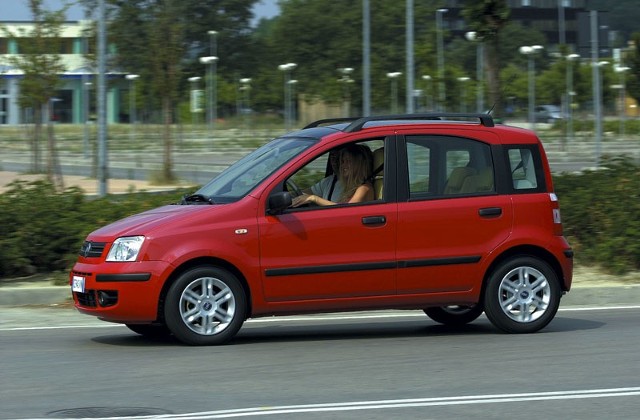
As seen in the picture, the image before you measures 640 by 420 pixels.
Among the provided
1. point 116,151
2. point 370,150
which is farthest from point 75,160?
point 370,150

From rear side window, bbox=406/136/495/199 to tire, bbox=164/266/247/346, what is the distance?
1.64 m

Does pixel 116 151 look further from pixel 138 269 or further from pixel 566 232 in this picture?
pixel 138 269

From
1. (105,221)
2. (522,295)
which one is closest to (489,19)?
(105,221)

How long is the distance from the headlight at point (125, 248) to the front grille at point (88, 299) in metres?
0.33

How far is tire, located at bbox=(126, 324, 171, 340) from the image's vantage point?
9844 millimetres

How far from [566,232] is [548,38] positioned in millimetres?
123998

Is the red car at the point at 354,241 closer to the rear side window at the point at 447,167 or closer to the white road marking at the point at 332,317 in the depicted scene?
the rear side window at the point at 447,167

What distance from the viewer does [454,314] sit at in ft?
34.8

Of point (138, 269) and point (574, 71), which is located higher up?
point (574, 71)

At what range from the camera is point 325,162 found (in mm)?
10266

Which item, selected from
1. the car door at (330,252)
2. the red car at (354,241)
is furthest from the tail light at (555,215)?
the car door at (330,252)

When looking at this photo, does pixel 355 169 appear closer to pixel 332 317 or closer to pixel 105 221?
pixel 332 317

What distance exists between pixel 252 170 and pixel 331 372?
7.38 feet

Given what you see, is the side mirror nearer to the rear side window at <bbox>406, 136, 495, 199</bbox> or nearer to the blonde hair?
the blonde hair
